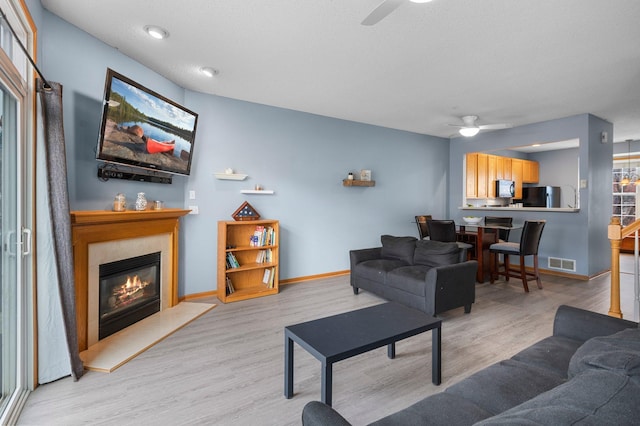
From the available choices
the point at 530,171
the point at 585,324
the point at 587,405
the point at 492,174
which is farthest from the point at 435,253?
the point at 530,171

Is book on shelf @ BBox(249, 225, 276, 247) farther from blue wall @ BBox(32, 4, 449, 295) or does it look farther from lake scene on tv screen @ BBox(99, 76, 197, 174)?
lake scene on tv screen @ BBox(99, 76, 197, 174)

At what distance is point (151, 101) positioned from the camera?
2977mm

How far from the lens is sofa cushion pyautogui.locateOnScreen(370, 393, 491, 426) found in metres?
1.16

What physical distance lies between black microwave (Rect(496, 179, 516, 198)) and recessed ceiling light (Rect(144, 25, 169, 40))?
23.2 feet

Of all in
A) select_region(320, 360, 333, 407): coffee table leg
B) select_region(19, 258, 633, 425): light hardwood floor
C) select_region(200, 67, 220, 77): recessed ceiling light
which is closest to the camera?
select_region(320, 360, 333, 407): coffee table leg

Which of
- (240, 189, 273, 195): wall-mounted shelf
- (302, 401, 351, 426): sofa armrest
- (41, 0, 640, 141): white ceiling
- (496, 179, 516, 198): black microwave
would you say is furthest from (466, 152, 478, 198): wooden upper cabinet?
(302, 401, 351, 426): sofa armrest

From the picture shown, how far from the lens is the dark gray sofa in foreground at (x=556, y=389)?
71cm

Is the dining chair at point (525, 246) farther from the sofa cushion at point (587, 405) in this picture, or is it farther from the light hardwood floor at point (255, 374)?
the sofa cushion at point (587, 405)

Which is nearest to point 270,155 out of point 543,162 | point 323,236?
point 323,236

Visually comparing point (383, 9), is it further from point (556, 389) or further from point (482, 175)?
point (482, 175)

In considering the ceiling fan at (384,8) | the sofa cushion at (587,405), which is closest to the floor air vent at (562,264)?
the ceiling fan at (384,8)

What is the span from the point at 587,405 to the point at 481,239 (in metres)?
4.31

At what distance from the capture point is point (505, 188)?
289 inches

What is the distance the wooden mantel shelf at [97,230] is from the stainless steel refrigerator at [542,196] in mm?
7486
